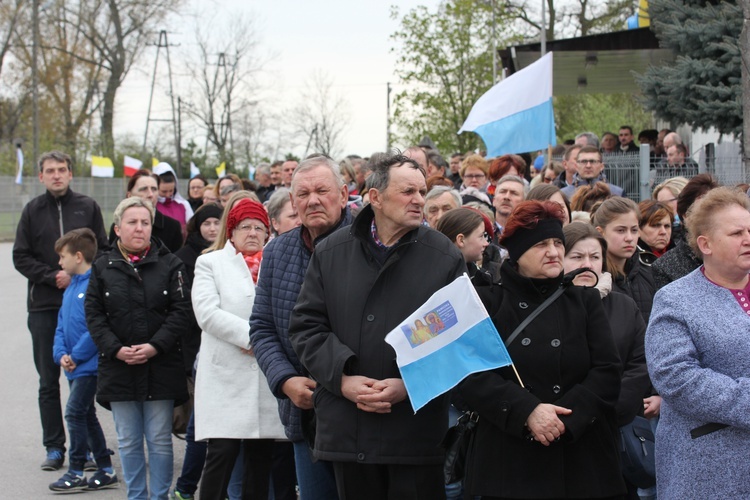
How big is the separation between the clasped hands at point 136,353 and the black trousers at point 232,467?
0.88 meters

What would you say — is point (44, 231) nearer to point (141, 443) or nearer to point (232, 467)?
point (141, 443)

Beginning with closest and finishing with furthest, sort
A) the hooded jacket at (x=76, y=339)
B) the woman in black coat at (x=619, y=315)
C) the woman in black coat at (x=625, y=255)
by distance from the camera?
the woman in black coat at (x=619, y=315) → the woman in black coat at (x=625, y=255) → the hooded jacket at (x=76, y=339)

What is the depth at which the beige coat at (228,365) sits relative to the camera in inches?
229

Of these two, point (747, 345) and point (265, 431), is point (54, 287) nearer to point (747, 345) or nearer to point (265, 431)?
point (265, 431)

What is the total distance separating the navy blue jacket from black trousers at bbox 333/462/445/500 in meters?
0.72

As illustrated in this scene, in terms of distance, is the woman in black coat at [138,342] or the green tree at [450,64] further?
the green tree at [450,64]

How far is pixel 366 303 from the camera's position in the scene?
428 cm

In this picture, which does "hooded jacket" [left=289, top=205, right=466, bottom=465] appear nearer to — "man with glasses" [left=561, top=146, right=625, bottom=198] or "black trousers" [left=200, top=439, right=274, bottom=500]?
"black trousers" [left=200, top=439, right=274, bottom=500]

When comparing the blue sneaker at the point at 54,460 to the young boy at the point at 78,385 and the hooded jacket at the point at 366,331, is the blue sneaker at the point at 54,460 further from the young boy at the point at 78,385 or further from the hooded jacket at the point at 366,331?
the hooded jacket at the point at 366,331

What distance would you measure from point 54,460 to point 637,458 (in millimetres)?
5063

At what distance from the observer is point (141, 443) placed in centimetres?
650

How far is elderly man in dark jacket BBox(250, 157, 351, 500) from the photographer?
4.90 m

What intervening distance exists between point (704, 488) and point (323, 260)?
6.21ft

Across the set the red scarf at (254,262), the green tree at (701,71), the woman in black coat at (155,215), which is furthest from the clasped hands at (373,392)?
the green tree at (701,71)
